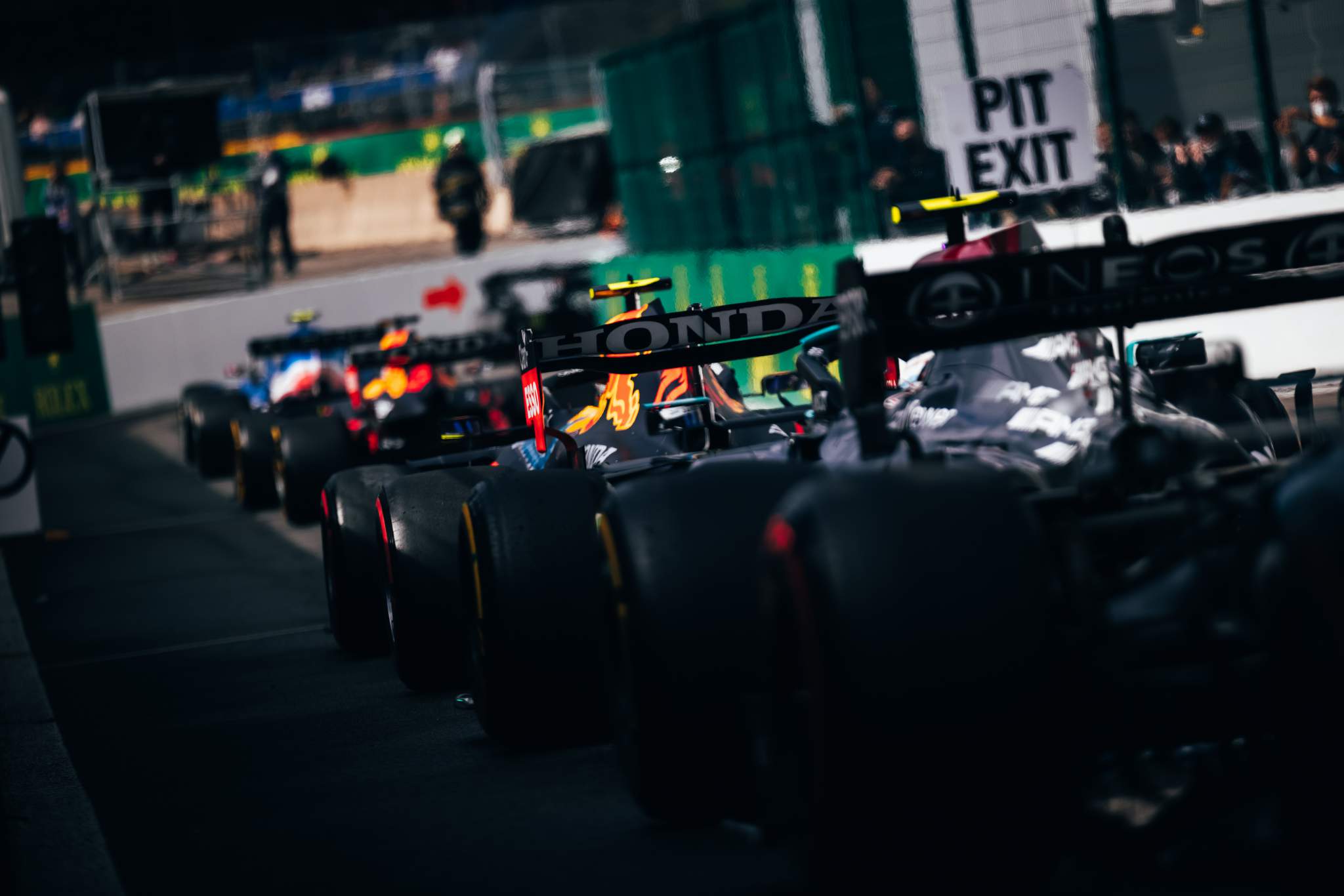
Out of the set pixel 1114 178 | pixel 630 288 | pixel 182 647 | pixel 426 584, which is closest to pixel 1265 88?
pixel 1114 178

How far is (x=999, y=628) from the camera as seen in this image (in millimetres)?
3361

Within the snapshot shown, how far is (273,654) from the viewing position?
8.45 metres

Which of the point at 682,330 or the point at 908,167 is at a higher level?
the point at 908,167

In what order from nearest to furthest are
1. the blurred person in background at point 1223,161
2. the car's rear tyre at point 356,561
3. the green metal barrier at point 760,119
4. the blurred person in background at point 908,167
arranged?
the car's rear tyre at point 356,561 → the blurred person in background at point 1223,161 → the blurred person in background at point 908,167 → the green metal barrier at point 760,119

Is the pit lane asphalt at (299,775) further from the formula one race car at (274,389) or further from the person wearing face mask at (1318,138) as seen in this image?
the person wearing face mask at (1318,138)

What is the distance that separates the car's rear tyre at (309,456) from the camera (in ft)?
41.0

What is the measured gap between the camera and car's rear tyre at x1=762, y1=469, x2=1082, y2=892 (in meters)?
3.34

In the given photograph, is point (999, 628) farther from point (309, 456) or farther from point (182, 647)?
point (309, 456)

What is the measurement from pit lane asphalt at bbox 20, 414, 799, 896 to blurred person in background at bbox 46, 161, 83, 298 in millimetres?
19448

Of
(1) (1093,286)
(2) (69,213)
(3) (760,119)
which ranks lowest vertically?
(1) (1093,286)

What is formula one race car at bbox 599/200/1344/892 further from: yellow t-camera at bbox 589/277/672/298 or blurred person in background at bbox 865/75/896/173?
blurred person in background at bbox 865/75/896/173

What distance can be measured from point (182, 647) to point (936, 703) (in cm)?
629

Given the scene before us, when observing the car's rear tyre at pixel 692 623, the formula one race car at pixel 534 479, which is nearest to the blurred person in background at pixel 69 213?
the formula one race car at pixel 534 479

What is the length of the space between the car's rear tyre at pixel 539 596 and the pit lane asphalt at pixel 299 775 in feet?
0.71
